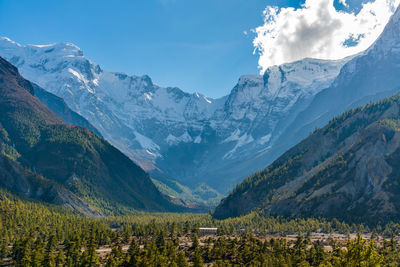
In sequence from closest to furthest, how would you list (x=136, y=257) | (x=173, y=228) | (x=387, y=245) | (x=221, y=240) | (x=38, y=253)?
(x=136, y=257), (x=38, y=253), (x=387, y=245), (x=221, y=240), (x=173, y=228)

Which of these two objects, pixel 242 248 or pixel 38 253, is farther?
pixel 242 248

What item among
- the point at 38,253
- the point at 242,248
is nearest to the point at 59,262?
the point at 38,253

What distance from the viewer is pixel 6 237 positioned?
169500 mm

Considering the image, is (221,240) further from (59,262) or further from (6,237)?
(6,237)

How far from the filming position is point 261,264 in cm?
12300

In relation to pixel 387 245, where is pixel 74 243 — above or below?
above

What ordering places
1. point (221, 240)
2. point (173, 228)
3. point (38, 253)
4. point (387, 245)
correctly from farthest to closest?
point (173, 228) < point (221, 240) < point (387, 245) < point (38, 253)

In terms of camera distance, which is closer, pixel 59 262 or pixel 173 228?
pixel 59 262

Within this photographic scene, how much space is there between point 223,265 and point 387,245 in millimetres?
64463

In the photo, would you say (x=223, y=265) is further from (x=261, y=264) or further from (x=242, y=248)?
(x=242, y=248)

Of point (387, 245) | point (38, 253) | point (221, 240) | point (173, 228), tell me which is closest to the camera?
point (38, 253)

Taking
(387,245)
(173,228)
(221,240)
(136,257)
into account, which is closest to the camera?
(136,257)

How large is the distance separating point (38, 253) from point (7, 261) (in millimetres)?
27402

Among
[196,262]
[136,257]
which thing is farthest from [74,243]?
[196,262]
